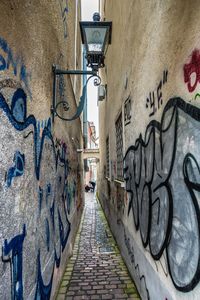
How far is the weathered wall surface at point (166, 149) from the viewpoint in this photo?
1839 millimetres

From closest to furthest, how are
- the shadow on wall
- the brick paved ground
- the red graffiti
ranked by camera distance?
1. the shadow on wall
2. the red graffiti
3. the brick paved ground

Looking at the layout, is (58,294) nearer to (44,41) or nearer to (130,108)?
(130,108)

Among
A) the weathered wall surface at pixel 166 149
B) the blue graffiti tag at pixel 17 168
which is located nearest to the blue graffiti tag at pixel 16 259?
the blue graffiti tag at pixel 17 168

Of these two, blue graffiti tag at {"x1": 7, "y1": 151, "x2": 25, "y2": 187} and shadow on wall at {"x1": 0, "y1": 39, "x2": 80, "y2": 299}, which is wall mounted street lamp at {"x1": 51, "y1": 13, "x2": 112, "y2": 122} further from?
blue graffiti tag at {"x1": 7, "y1": 151, "x2": 25, "y2": 187}

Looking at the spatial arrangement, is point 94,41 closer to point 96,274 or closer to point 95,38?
point 95,38

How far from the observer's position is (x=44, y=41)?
297cm

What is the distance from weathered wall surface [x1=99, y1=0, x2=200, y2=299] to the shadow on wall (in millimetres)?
1229

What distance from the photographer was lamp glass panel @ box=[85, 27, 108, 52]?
381 centimetres

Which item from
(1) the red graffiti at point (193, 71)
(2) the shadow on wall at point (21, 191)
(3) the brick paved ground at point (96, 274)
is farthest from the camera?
(3) the brick paved ground at point (96, 274)

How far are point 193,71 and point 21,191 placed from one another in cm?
157

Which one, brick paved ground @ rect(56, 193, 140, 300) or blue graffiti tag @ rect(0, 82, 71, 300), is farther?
brick paved ground @ rect(56, 193, 140, 300)

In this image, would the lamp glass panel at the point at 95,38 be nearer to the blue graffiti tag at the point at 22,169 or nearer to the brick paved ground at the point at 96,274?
the blue graffiti tag at the point at 22,169

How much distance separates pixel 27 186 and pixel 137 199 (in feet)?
6.58

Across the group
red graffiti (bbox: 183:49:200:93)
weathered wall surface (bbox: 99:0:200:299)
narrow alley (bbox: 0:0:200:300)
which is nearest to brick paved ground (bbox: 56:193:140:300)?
narrow alley (bbox: 0:0:200:300)
